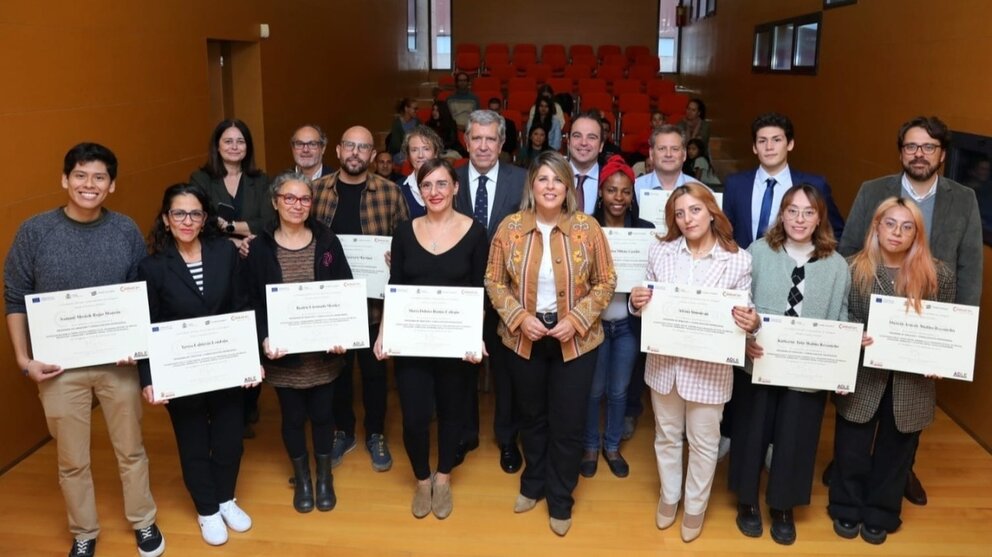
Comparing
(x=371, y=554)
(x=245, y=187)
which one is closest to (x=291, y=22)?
(x=245, y=187)

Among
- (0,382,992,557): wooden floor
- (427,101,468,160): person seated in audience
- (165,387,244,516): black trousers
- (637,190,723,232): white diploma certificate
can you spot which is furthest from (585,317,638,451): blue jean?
(427,101,468,160): person seated in audience

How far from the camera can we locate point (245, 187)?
3.99 meters

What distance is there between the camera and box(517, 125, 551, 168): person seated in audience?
7.63 m

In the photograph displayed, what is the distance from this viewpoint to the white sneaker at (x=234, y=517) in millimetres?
3307

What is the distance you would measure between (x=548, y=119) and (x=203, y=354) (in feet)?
18.9

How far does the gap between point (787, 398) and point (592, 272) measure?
0.95 meters

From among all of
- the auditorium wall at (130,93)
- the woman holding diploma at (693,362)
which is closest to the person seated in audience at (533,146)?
the auditorium wall at (130,93)

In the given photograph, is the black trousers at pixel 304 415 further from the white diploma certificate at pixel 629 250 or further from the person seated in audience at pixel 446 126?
the person seated in audience at pixel 446 126

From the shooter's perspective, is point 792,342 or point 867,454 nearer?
point 792,342

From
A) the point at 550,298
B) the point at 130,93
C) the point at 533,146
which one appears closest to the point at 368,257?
the point at 550,298

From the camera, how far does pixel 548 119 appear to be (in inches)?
320

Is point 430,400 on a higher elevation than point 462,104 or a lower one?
lower

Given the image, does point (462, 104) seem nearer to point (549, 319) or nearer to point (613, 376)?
point (613, 376)

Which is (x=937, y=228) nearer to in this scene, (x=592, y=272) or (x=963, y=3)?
(x=592, y=272)
